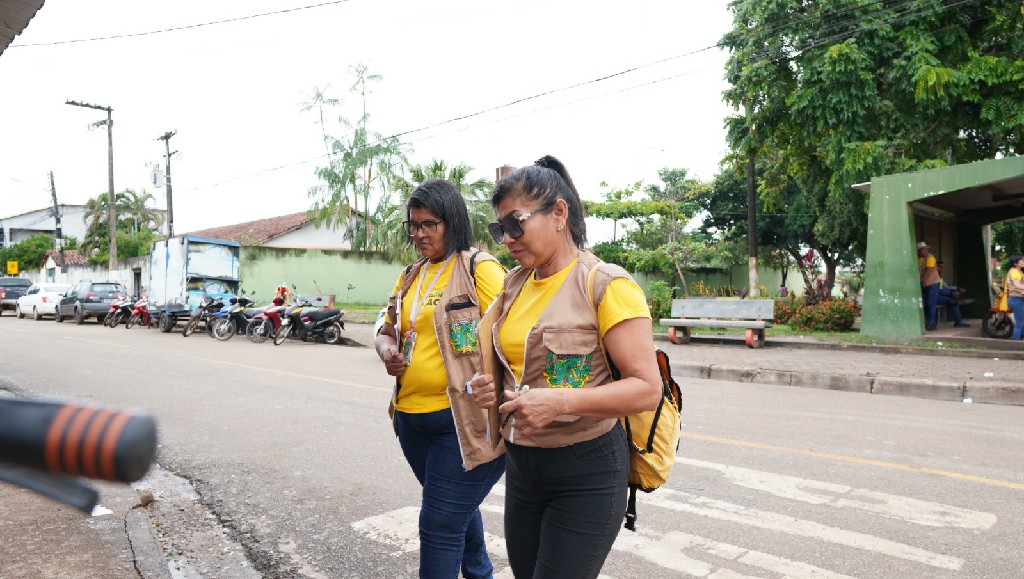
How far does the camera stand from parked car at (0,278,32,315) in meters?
33.2

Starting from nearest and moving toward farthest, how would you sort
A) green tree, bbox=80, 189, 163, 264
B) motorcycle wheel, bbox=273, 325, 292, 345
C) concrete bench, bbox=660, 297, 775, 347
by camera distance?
concrete bench, bbox=660, 297, 775, 347 < motorcycle wheel, bbox=273, 325, 292, 345 < green tree, bbox=80, 189, 163, 264

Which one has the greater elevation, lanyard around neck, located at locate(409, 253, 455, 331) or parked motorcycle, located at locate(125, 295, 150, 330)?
lanyard around neck, located at locate(409, 253, 455, 331)

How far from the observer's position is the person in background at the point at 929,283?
1500 centimetres

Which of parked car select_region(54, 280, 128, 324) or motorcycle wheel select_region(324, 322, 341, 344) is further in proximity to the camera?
parked car select_region(54, 280, 128, 324)

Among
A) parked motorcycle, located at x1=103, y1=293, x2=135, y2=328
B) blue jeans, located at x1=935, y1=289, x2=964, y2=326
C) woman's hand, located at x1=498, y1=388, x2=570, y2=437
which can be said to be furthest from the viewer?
parked motorcycle, located at x1=103, y1=293, x2=135, y2=328

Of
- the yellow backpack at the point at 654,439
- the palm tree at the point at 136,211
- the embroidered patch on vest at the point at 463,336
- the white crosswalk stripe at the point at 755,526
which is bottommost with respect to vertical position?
the white crosswalk stripe at the point at 755,526

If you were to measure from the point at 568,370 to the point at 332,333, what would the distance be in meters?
15.6

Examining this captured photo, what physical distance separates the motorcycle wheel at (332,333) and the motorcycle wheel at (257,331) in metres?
1.46

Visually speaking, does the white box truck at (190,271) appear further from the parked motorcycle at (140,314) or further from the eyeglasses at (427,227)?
the eyeglasses at (427,227)

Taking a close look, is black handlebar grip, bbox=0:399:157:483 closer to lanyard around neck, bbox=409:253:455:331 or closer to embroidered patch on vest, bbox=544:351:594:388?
embroidered patch on vest, bbox=544:351:594:388

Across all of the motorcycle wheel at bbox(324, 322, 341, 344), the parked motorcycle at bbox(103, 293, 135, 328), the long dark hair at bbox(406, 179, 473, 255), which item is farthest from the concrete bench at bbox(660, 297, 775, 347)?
the parked motorcycle at bbox(103, 293, 135, 328)

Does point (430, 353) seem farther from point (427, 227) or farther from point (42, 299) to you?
point (42, 299)

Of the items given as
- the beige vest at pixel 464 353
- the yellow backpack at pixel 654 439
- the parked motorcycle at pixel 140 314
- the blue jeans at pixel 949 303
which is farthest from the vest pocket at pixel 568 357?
the parked motorcycle at pixel 140 314

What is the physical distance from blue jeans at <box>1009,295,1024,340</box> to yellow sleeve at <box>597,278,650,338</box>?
44.4ft
